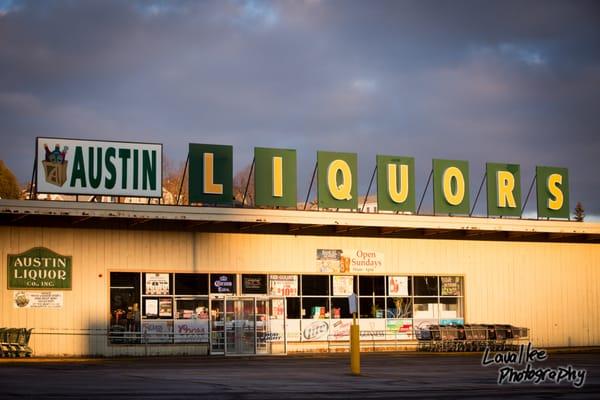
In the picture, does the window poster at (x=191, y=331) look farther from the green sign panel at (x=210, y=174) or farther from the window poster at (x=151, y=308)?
the green sign panel at (x=210, y=174)

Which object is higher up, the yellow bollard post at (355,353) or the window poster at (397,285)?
the window poster at (397,285)

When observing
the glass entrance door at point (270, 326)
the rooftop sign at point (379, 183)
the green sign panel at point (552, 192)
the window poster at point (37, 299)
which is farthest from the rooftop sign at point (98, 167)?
the green sign panel at point (552, 192)

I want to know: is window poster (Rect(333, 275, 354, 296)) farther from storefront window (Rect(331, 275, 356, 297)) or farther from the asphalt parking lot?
the asphalt parking lot

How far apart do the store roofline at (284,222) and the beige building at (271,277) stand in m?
0.06

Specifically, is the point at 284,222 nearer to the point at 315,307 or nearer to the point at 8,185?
the point at 315,307

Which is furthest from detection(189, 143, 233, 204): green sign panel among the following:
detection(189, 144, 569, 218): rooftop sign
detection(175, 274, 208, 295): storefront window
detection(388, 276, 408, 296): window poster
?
detection(388, 276, 408, 296): window poster

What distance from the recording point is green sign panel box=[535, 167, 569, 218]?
4322 cm

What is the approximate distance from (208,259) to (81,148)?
21.7 feet

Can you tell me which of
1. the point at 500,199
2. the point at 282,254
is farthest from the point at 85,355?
the point at 500,199

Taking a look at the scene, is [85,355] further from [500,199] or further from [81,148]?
[500,199]

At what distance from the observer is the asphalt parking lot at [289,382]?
1780 cm

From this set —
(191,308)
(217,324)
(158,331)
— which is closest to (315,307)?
(217,324)

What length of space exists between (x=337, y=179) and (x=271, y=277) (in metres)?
5.11

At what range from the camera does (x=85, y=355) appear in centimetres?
3391
